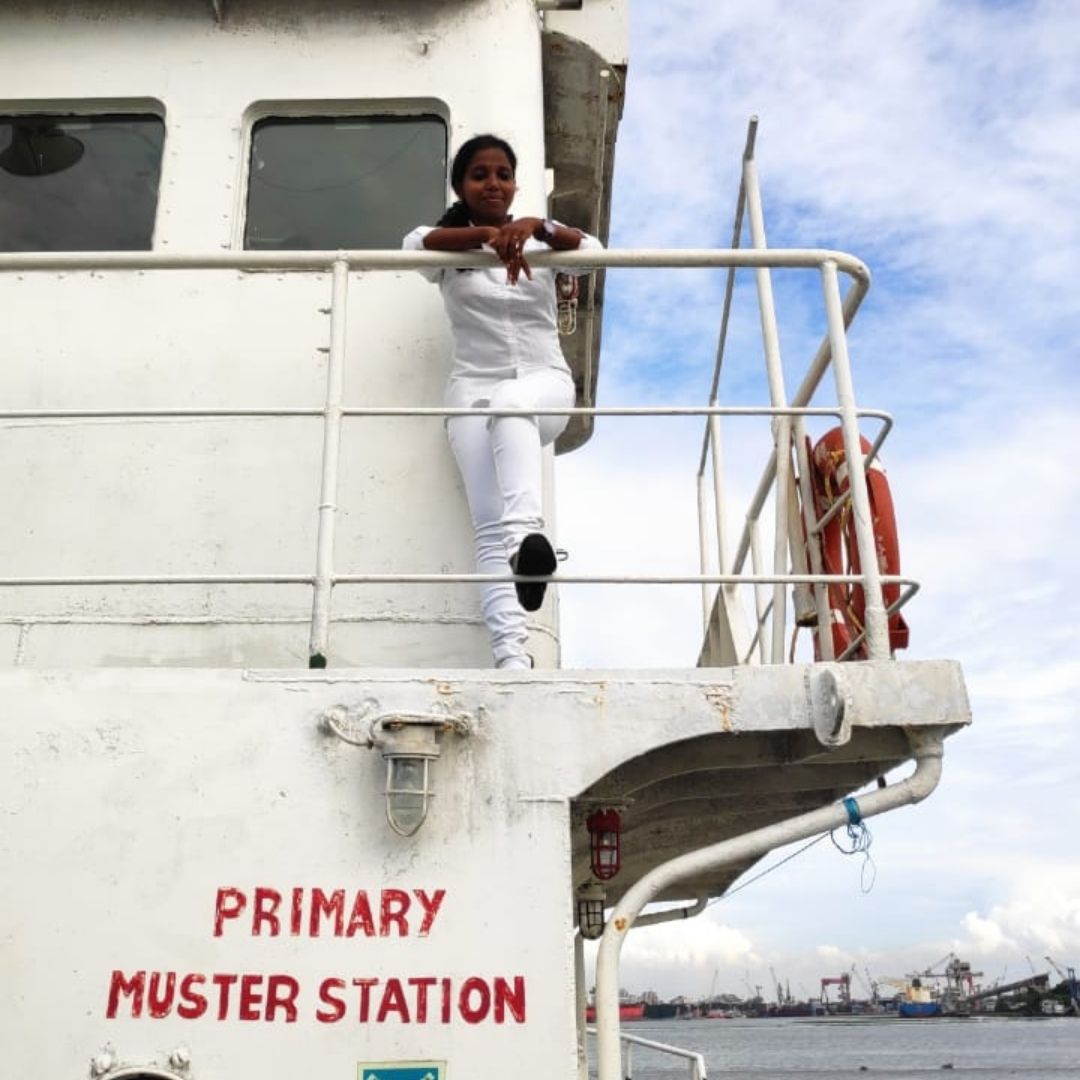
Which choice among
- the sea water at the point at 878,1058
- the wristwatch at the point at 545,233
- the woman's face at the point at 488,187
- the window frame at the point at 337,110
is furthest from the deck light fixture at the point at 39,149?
the sea water at the point at 878,1058

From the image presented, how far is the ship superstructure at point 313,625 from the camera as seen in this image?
108 inches

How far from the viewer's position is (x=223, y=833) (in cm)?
284

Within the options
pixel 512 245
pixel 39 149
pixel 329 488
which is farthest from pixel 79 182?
pixel 329 488

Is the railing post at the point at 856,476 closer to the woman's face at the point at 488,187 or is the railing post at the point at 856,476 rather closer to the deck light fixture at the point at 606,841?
the deck light fixture at the point at 606,841

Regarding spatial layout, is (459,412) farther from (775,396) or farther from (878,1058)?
(878,1058)

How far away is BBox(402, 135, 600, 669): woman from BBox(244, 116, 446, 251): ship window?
2.33ft

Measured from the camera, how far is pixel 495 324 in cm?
379

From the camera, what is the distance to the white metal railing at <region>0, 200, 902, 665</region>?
9.94ft

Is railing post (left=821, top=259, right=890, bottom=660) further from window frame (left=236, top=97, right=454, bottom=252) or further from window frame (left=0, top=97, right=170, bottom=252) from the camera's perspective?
window frame (left=0, top=97, right=170, bottom=252)

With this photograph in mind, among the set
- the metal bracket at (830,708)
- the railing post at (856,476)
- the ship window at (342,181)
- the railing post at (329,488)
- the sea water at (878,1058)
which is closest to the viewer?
the metal bracket at (830,708)

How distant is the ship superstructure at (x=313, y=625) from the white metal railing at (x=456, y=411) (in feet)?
0.05

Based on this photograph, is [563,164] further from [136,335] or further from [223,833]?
[223,833]

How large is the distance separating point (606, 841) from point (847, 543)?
1.18 metres

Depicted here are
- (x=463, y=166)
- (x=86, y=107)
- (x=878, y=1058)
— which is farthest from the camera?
(x=878, y=1058)
